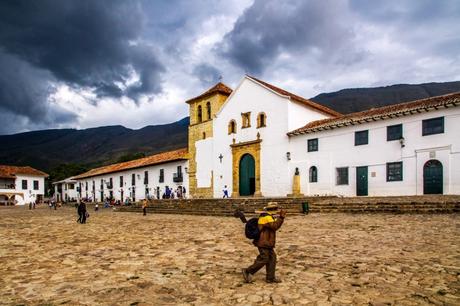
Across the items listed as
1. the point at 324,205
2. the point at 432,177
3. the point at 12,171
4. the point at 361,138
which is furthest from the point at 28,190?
the point at 432,177

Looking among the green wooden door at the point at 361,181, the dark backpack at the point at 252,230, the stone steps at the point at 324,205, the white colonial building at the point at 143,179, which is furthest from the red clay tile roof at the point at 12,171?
the dark backpack at the point at 252,230

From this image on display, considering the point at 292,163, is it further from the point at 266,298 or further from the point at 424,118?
the point at 266,298

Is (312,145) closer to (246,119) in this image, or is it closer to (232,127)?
(246,119)

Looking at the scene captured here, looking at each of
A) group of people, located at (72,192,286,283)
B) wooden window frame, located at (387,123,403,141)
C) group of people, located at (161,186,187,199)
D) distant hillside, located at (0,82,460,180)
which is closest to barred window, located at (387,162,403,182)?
wooden window frame, located at (387,123,403,141)

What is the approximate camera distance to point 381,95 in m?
136

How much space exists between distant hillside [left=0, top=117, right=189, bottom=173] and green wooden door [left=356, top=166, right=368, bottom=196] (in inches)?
4567

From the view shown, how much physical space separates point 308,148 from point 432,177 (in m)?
7.86

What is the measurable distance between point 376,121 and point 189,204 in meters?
12.8

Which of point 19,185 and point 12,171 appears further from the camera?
point 19,185

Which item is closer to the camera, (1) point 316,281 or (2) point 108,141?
(1) point 316,281

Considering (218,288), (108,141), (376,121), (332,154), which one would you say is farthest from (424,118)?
(108,141)

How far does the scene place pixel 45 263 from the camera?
660 centimetres

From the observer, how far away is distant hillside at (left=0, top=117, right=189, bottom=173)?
148m

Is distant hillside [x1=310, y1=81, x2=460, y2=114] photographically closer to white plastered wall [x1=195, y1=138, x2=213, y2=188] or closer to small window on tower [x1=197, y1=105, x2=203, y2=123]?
small window on tower [x1=197, y1=105, x2=203, y2=123]
